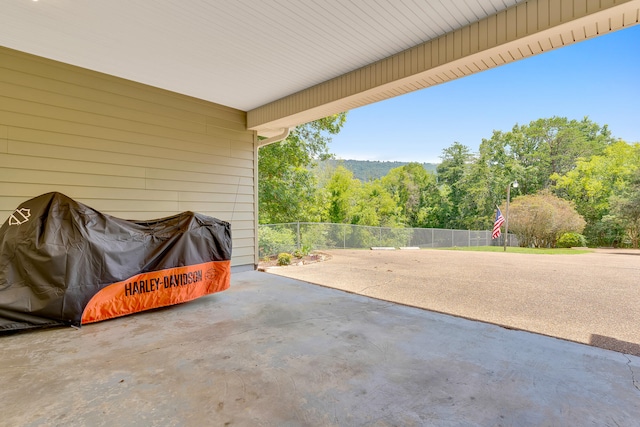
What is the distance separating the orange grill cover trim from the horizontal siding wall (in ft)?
4.84

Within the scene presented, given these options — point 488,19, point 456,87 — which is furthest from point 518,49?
point 456,87

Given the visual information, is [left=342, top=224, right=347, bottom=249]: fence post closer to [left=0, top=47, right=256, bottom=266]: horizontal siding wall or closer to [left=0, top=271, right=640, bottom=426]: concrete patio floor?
[left=0, top=47, right=256, bottom=266]: horizontal siding wall

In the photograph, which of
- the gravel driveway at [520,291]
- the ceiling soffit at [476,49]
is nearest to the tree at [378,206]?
the gravel driveway at [520,291]

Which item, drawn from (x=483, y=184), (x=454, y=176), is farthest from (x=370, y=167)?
(x=483, y=184)

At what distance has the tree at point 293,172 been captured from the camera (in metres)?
10.8

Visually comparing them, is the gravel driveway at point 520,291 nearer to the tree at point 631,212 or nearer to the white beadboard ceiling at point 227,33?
the white beadboard ceiling at point 227,33

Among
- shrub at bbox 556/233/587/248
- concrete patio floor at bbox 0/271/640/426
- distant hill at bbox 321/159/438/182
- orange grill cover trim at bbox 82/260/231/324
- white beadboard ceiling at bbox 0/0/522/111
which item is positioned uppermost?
distant hill at bbox 321/159/438/182

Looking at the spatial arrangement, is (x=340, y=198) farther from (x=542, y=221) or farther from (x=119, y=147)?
(x=119, y=147)

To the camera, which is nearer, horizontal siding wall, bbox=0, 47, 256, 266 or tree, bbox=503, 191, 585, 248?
horizontal siding wall, bbox=0, 47, 256, 266

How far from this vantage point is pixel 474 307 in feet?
13.4

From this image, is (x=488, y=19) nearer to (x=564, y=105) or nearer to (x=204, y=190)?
(x=204, y=190)

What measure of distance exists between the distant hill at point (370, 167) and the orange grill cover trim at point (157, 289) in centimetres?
2012

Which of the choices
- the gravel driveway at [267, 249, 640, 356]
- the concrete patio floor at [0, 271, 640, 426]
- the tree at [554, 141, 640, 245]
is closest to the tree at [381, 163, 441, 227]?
the tree at [554, 141, 640, 245]

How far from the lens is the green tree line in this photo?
37.7 feet
